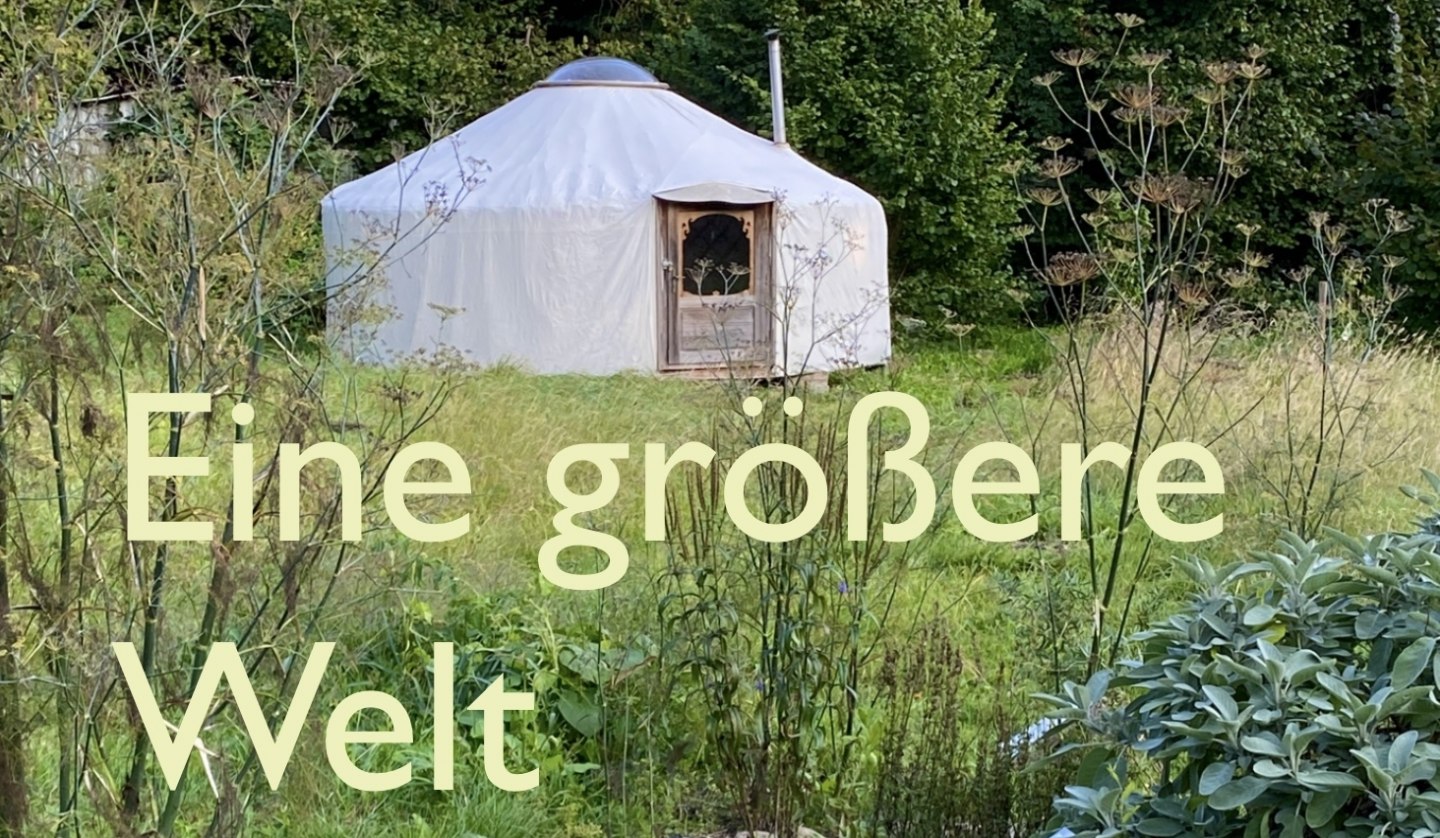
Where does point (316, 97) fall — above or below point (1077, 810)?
above

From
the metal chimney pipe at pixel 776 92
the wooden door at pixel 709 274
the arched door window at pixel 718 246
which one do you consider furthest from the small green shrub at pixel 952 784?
the metal chimney pipe at pixel 776 92

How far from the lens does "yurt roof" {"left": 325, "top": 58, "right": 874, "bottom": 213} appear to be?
30.9ft

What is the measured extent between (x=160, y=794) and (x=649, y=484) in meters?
1.07

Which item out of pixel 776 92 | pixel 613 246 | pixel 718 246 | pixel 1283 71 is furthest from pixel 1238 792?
pixel 1283 71

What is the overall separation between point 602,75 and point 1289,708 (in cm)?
973

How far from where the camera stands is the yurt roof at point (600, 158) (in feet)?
30.9

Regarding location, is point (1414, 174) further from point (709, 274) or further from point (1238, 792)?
point (1238, 792)

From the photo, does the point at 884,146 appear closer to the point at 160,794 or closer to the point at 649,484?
the point at 649,484

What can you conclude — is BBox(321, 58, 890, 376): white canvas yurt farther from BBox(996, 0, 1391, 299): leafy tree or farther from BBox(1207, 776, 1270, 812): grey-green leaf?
BBox(1207, 776, 1270, 812): grey-green leaf

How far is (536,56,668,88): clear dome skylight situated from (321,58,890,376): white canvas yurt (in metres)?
0.60

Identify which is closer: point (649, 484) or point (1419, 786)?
point (1419, 786)

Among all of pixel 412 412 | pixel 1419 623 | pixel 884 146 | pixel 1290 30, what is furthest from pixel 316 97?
pixel 1290 30

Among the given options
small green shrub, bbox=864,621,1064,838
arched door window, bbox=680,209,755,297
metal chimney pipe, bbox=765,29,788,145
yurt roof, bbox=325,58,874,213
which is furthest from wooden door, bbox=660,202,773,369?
small green shrub, bbox=864,621,1064,838

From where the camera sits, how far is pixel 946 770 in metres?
2.29
